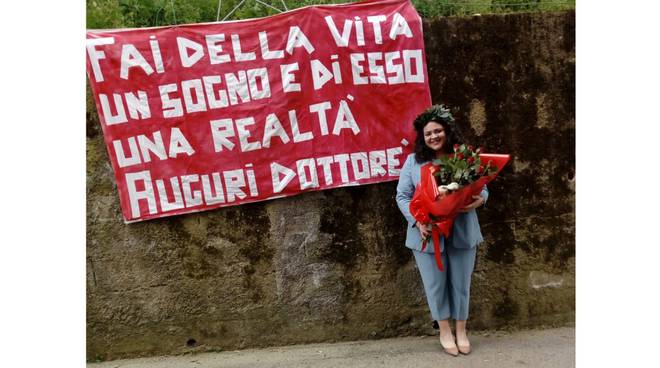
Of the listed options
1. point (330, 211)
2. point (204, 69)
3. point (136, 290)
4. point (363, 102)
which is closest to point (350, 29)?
point (363, 102)

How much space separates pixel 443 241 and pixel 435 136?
26.0 inches

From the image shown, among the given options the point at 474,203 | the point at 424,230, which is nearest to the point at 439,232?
the point at 424,230

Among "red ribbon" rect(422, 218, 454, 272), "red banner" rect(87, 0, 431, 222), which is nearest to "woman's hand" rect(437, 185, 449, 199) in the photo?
"red ribbon" rect(422, 218, 454, 272)

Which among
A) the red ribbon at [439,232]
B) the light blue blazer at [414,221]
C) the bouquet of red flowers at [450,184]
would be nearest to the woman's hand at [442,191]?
the bouquet of red flowers at [450,184]

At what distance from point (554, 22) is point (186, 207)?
290 centimetres

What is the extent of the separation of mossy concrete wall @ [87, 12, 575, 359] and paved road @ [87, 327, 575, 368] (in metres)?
0.09

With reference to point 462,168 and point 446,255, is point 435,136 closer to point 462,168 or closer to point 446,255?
point 462,168

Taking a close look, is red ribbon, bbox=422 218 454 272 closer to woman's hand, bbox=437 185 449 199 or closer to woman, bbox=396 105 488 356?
woman, bbox=396 105 488 356

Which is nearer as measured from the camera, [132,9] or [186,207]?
[186,207]

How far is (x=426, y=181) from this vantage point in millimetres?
3160

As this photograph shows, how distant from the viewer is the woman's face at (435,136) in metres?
3.38

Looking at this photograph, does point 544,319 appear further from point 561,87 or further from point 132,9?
point 132,9

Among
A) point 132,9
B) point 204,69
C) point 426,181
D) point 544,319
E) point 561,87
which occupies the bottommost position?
point 544,319

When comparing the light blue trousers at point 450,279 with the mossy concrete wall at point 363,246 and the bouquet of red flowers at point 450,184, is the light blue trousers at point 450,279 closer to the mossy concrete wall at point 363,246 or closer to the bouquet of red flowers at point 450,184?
the bouquet of red flowers at point 450,184
